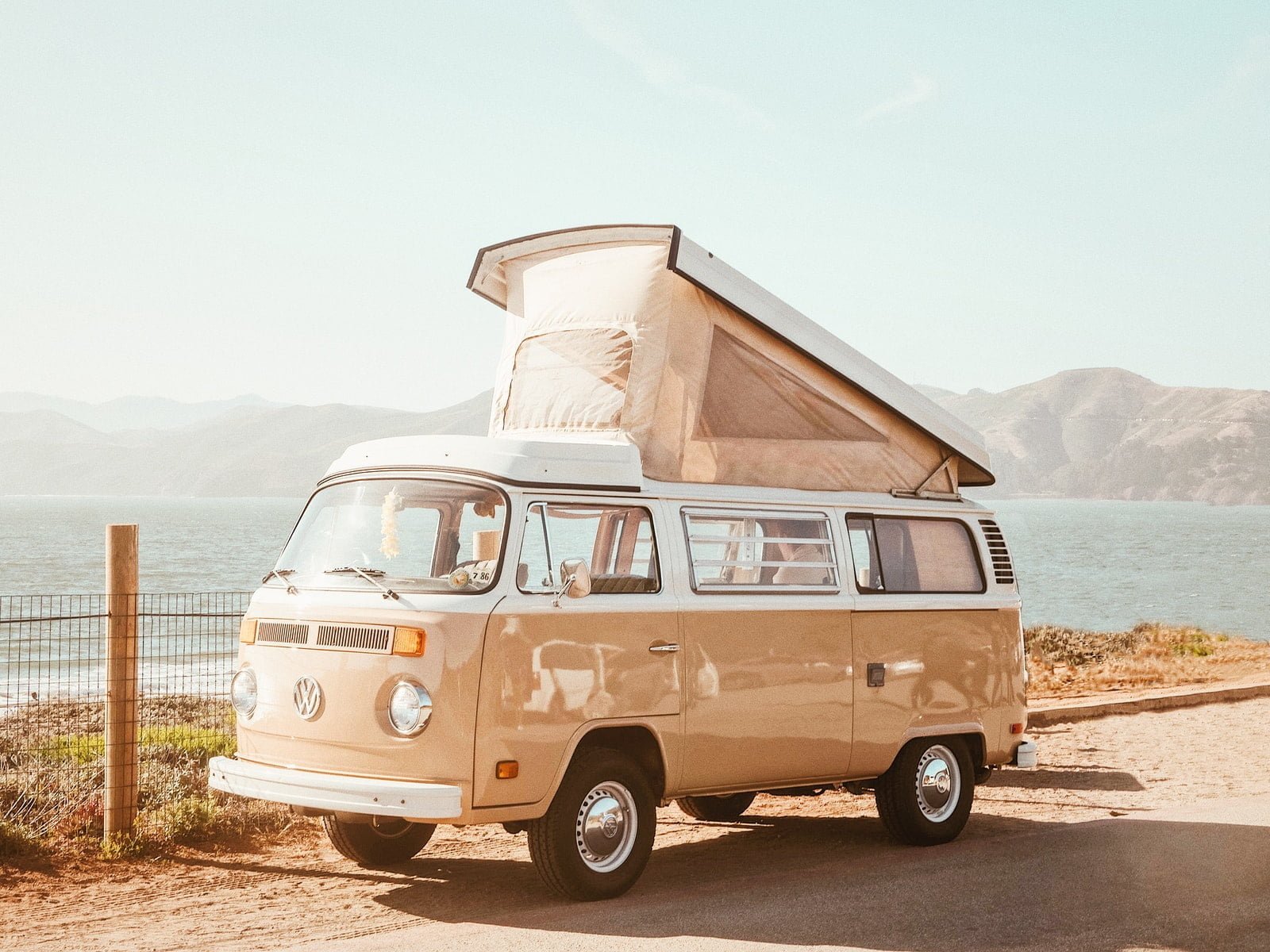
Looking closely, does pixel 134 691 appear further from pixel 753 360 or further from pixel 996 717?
pixel 996 717

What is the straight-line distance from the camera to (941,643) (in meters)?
10.4

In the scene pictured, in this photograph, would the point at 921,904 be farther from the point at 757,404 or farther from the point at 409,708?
the point at 757,404

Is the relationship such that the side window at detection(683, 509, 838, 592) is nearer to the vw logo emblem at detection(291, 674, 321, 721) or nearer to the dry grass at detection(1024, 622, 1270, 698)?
the vw logo emblem at detection(291, 674, 321, 721)

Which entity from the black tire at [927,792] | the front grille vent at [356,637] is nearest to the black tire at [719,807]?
the black tire at [927,792]

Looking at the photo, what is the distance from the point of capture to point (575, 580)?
7883 mm

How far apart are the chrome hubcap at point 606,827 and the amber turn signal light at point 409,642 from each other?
1372mm

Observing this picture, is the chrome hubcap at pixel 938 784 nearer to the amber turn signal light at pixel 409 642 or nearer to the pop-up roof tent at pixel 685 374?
the pop-up roof tent at pixel 685 374

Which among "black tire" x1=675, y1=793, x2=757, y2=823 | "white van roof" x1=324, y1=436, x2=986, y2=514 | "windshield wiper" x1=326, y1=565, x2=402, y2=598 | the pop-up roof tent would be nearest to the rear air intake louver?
the pop-up roof tent

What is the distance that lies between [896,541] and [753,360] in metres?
1.76

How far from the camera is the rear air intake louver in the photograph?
11047 millimetres

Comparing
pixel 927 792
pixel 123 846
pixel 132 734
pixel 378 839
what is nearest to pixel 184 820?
pixel 123 846

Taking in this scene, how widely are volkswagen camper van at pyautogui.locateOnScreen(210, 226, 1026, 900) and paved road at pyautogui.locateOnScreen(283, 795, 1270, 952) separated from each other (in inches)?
18.9

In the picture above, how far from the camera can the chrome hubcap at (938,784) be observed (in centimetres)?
1040

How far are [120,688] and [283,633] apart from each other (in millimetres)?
2039
